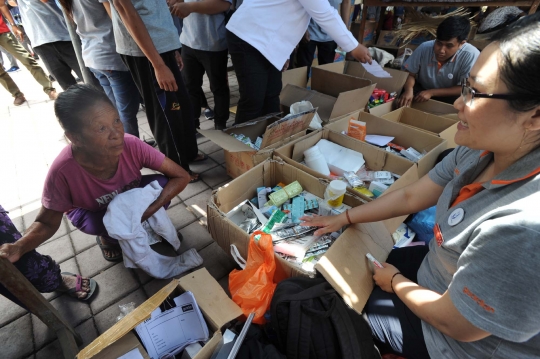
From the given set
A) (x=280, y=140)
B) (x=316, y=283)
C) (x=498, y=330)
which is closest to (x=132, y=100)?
(x=280, y=140)

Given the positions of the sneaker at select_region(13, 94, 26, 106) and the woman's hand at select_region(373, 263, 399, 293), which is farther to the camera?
the sneaker at select_region(13, 94, 26, 106)

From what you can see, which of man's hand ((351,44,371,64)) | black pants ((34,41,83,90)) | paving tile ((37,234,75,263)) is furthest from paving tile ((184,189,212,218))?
black pants ((34,41,83,90))

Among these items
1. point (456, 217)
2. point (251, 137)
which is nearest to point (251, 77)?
point (251, 137)

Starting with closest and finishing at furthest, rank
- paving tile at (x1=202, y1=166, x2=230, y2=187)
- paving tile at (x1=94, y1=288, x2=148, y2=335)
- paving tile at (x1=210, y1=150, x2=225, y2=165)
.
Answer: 1. paving tile at (x1=94, y1=288, x2=148, y2=335)
2. paving tile at (x1=202, y1=166, x2=230, y2=187)
3. paving tile at (x1=210, y1=150, x2=225, y2=165)

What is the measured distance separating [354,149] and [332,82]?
126 cm

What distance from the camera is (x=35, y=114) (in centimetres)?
409

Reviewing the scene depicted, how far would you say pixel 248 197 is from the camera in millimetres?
1999

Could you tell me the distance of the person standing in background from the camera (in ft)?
7.37

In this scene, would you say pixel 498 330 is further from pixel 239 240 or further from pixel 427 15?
pixel 427 15

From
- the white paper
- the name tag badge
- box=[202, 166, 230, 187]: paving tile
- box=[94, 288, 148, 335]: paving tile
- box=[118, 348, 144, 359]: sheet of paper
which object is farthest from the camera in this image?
box=[202, 166, 230, 187]: paving tile

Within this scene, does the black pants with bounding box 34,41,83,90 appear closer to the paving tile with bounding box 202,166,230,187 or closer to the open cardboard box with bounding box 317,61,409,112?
the paving tile with bounding box 202,166,230,187

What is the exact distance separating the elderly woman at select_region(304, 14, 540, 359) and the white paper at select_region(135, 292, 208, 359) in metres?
0.93

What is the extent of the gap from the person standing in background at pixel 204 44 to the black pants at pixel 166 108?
433 millimetres

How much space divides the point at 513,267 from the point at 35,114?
18.2 feet
